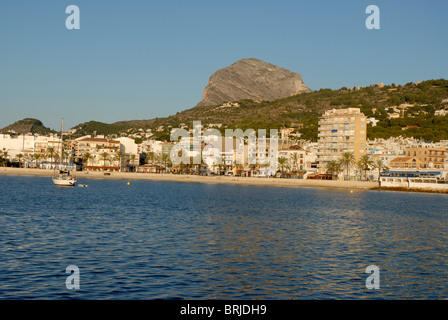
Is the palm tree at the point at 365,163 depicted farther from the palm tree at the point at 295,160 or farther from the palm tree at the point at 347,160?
the palm tree at the point at 295,160

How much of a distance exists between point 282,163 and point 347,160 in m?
27.5

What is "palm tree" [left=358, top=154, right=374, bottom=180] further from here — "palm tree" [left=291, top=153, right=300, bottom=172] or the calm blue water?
the calm blue water

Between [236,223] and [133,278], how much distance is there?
→ 2436 cm

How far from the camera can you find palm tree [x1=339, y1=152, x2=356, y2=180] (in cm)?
16900

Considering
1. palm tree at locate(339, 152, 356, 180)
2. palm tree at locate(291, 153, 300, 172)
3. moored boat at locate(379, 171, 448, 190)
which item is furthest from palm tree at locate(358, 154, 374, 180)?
palm tree at locate(291, 153, 300, 172)

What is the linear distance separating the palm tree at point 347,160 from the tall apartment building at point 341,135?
2.92 metres

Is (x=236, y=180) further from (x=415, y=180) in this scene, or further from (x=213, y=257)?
(x=213, y=257)

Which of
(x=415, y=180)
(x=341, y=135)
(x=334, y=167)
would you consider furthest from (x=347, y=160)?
(x=415, y=180)

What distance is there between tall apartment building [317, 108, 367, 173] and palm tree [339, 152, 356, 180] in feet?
9.58

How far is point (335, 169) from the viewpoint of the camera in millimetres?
174625

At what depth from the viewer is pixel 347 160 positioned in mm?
168125
